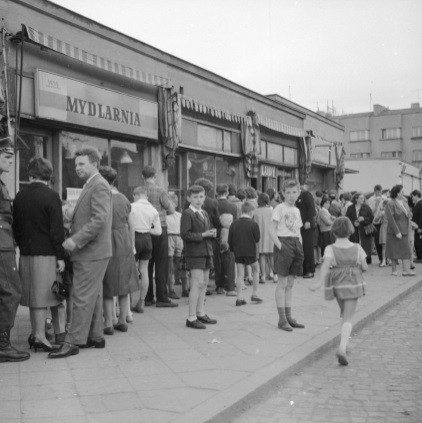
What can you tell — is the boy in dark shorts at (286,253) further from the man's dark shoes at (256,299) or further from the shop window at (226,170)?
the shop window at (226,170)

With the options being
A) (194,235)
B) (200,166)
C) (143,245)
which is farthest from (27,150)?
(200,166)

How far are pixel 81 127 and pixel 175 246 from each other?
2.69 m

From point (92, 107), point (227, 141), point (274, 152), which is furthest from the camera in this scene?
point (274, 152)

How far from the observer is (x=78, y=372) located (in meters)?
5.38

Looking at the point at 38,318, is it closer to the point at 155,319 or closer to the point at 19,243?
the point at 19,243

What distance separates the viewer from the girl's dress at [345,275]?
20.8 ft

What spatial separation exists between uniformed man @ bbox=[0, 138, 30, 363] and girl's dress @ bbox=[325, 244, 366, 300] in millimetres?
3069

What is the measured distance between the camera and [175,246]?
9961 millimetres

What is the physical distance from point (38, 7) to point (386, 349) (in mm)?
7215

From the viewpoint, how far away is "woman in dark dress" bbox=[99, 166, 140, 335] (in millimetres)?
6965

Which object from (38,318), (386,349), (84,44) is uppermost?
(84,44)

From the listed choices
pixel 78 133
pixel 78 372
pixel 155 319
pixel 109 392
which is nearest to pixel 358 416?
pixel 109 392

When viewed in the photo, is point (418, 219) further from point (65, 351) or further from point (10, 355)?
point (10, 355)

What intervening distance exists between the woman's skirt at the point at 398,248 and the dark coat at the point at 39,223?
9.11 metres
